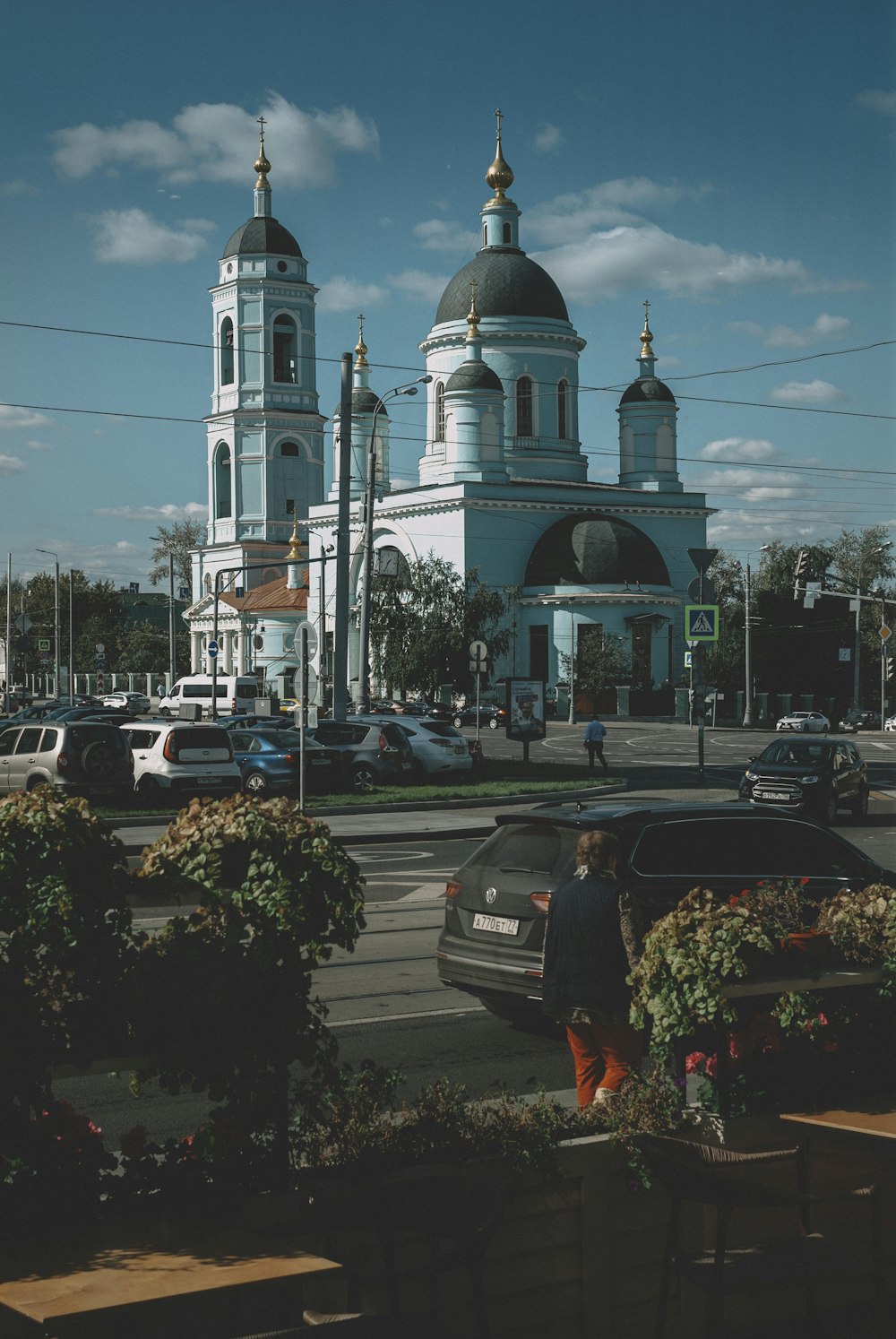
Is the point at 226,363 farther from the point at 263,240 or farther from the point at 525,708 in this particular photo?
the point at 525,708

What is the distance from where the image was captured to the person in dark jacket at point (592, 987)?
6.38 metres

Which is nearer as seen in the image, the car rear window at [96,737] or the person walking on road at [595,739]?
the car rear window at [96,737]

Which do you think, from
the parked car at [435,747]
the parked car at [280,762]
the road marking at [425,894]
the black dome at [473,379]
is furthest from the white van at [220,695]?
the road marking at [425,894]

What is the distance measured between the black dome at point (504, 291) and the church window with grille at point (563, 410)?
390 cm

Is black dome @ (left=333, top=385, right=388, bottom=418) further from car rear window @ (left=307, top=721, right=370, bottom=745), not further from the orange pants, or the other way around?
the orange pants

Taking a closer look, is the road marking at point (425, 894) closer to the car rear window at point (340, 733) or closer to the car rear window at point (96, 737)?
the car rear window at point (96, 737)

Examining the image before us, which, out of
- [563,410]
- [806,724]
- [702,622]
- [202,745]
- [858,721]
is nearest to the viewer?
[202,745]

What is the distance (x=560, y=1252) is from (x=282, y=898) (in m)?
1.39

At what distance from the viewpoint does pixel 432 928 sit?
13.9m

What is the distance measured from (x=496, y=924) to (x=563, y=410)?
7588 centimetres

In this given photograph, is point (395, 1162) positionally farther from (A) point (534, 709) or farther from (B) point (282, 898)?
Answer: (A) point (534, 709)

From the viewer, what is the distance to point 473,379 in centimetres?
7544

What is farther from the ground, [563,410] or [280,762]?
[563,410]

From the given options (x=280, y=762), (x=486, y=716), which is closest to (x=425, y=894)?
(x=280, y=762)
